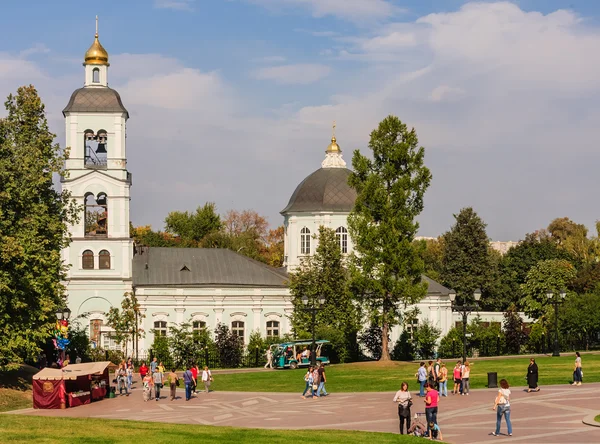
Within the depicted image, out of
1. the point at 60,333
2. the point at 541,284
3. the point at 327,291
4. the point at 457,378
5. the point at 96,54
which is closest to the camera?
the point at 457,378

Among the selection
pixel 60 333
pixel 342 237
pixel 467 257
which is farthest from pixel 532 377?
pixel 467 257

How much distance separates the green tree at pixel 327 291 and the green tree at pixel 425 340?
16.6ft

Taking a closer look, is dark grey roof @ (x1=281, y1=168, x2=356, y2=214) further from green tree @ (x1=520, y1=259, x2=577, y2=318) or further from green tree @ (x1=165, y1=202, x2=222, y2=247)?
green tree @ (x1=165, y1=202, x2=222, y2=247)

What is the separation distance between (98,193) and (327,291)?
16.2 meters

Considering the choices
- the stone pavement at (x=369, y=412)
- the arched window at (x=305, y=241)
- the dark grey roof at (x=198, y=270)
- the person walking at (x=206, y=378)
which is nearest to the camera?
the stone pavement at (x=369, y=412)

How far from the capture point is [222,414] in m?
38.2

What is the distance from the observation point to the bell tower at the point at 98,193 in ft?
222

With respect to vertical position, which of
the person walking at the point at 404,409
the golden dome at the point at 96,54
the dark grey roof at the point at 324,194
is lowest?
the person walking at the point at 404,409

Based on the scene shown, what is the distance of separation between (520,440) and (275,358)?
35.1m

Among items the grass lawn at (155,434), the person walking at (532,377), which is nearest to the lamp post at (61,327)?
the grass lawn at (155,434)

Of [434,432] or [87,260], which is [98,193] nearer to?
[87,260]

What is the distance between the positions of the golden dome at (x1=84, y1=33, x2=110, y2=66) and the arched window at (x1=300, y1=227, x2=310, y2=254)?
785 inches

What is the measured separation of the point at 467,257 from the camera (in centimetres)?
9869

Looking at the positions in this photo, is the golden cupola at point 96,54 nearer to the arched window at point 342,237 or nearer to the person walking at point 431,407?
the arched window at point 342,237
